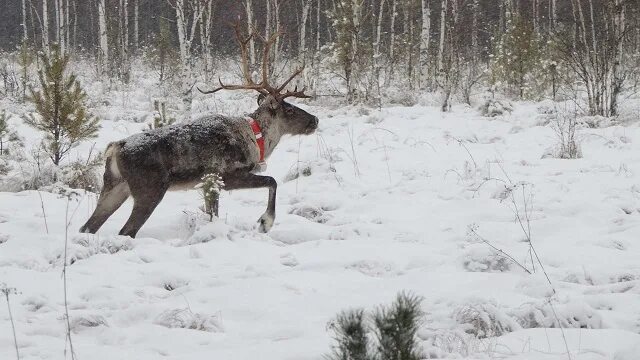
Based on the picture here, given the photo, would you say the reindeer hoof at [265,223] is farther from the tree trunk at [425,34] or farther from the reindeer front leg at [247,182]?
the tree trunk at [425,34]

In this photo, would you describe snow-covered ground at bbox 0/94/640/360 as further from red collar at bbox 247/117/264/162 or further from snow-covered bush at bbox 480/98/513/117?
snow-covered bush at bbox 480/98/513/117

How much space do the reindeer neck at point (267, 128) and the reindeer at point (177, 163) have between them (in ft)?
0.48

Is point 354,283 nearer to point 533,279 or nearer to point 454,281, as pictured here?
point 454,281

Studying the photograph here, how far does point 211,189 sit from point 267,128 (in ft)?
4.48

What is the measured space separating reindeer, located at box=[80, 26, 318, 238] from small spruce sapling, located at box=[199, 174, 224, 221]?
0.19 m

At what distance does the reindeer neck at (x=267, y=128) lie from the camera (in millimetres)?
6359

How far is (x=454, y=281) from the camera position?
391 centimetres

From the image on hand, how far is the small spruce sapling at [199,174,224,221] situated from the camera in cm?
529

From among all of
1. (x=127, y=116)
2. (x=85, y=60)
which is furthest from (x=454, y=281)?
(x=85, y=60)

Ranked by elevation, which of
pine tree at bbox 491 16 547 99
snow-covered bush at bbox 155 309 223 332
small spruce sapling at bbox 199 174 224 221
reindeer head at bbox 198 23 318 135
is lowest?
snow-covered bush at bbox 155 309 223 332

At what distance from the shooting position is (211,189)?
5234mm

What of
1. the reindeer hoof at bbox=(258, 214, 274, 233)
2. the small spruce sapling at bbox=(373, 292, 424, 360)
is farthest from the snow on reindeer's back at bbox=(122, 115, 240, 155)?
the small spruce sapling at bbox=(373, 292, 424, 360)

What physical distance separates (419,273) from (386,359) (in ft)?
8.49

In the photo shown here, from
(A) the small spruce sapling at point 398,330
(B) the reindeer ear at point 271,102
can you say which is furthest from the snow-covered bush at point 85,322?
(B) the reindeer ear at point 271,102
